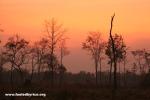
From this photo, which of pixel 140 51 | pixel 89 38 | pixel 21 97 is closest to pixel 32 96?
pixel 21 97

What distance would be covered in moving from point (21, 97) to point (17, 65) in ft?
83.5

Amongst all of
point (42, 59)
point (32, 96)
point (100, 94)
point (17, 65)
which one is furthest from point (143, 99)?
point (42, 59)

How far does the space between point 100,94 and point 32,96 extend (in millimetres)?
8924

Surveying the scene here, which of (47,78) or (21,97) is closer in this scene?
(21,97)

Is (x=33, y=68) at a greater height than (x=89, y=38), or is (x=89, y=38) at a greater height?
(x=89, y=38)

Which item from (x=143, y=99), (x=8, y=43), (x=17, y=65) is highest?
(x=8, y=43)

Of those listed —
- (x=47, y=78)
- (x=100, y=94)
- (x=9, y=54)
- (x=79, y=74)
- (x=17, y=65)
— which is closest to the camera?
(x=100, y=94)

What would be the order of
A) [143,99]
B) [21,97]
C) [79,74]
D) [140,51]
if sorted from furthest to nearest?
1. [79,74]
2. [140,51]
3. [143,99]
4. [21,97]

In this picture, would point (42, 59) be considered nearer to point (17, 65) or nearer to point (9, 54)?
point (9, 54)

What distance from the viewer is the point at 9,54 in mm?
61625

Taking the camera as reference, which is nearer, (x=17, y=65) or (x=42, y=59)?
(x=17, y=65)

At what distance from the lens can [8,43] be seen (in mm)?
62688

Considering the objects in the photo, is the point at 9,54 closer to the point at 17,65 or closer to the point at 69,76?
the point at 17,65

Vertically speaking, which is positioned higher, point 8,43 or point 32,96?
point 8,43
